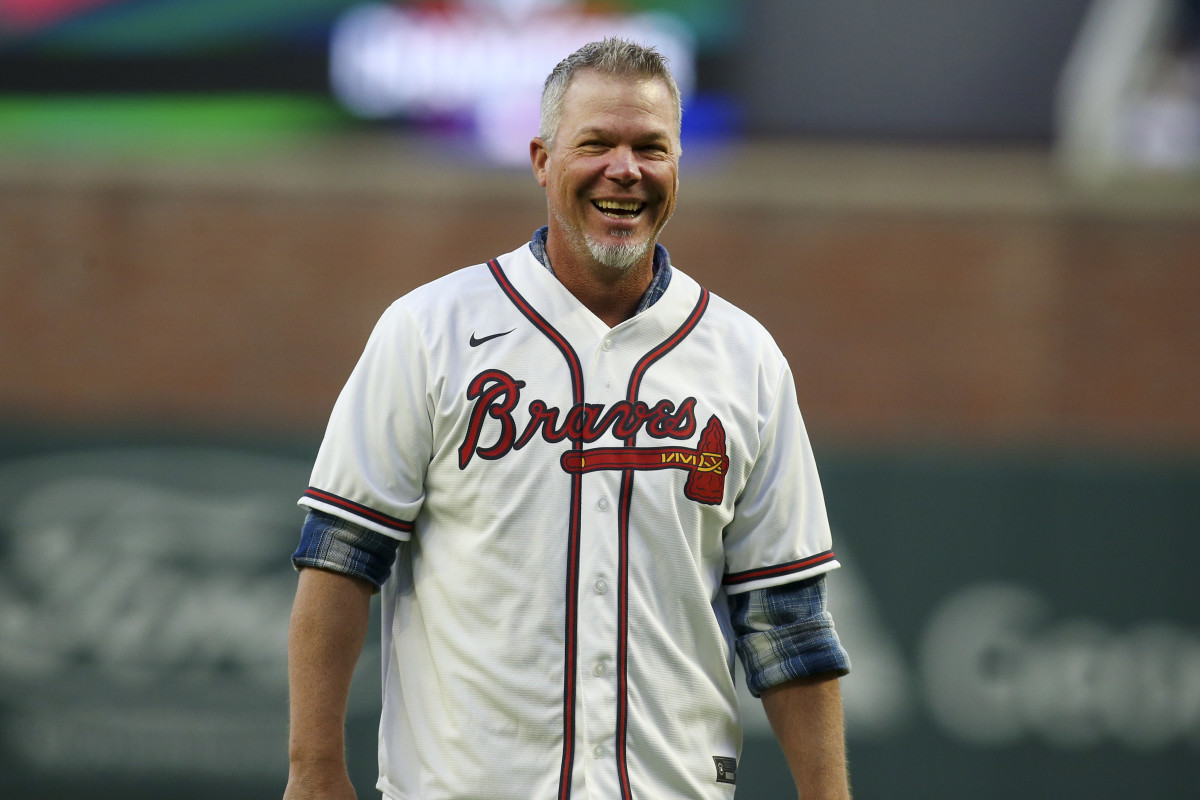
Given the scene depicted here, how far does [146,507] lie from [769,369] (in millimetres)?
5795

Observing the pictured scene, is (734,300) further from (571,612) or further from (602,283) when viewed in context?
(571,612)

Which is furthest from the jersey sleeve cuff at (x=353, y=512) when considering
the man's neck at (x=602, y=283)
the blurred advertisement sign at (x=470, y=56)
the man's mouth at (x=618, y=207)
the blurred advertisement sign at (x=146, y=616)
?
the blurred advertisement sign at (x=470, y=56)

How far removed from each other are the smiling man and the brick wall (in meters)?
6.49

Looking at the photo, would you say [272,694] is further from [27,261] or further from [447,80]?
[447,80]

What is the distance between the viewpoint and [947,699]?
288 inches

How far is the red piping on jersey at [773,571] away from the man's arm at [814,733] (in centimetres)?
18

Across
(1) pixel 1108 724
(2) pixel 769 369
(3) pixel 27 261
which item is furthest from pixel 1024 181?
(2) pixel 769 369

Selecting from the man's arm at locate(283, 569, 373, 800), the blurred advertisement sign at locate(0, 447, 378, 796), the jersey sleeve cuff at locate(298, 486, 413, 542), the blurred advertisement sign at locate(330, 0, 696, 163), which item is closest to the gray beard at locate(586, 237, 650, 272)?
the jersey sleeve cuff at locate(298, 486, 413, 542)

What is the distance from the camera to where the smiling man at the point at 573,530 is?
2.16 m

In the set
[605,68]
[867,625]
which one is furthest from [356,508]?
[867,625]

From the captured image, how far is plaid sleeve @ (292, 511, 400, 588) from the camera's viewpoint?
2.16m

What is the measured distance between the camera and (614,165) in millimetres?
2230

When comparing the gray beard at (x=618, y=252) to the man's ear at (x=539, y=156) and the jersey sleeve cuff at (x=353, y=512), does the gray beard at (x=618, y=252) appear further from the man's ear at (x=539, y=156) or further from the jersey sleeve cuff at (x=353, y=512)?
the jersey sleeve cuff at (x=353, y=512)

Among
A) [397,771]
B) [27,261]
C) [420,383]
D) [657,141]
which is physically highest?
[27,261]
